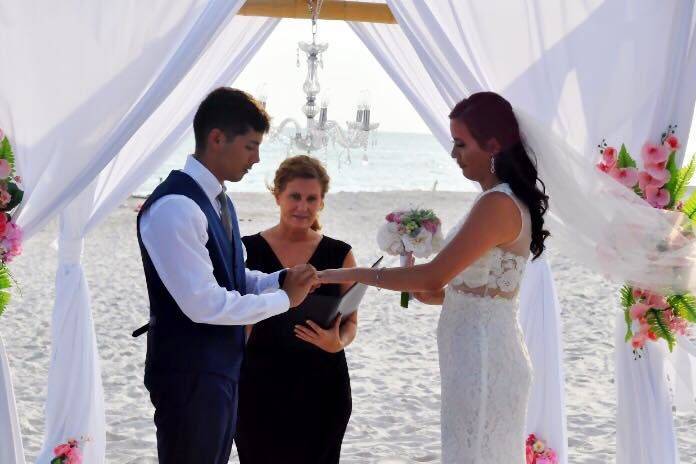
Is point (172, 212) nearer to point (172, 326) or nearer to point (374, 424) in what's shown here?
point (172, 326)

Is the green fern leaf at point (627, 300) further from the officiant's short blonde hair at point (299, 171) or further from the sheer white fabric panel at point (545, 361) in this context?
the officiant's short blonde hair at point (299, 171)

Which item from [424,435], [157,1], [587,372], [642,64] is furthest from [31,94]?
[587,372]

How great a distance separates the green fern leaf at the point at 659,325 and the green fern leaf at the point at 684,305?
65 mm

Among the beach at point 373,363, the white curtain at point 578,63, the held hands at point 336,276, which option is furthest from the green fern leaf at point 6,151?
the white curtain at point 578,63

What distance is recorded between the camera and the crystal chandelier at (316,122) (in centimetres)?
469

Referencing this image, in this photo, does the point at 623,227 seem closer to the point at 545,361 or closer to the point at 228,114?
the point at 545,361

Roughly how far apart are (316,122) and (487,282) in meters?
2.22

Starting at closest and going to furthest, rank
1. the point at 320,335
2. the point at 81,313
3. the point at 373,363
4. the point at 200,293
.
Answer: the point at 200,293 < the point at 320,335 < the point at 81,313 < the point at 373,363

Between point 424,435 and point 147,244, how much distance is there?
10.8 ft

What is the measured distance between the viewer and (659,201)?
12.0 feet

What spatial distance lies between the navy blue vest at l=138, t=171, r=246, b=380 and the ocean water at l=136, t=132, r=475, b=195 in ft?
76.0

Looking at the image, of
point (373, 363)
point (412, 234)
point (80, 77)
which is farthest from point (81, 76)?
point (373, 363)

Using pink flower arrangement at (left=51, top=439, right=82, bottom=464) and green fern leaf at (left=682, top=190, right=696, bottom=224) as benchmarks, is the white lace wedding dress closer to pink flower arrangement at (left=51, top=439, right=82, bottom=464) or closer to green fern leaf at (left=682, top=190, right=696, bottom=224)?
green fern leaf at (left=682, top=190, right=696, bottom=224)

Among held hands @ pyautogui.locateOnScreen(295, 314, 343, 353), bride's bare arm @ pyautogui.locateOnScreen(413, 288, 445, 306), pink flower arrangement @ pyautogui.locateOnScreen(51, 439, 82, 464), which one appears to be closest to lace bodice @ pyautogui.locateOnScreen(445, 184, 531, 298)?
bride's bare arm @ pyautogui.locateOnScreen(413, 288, 445, 306)
